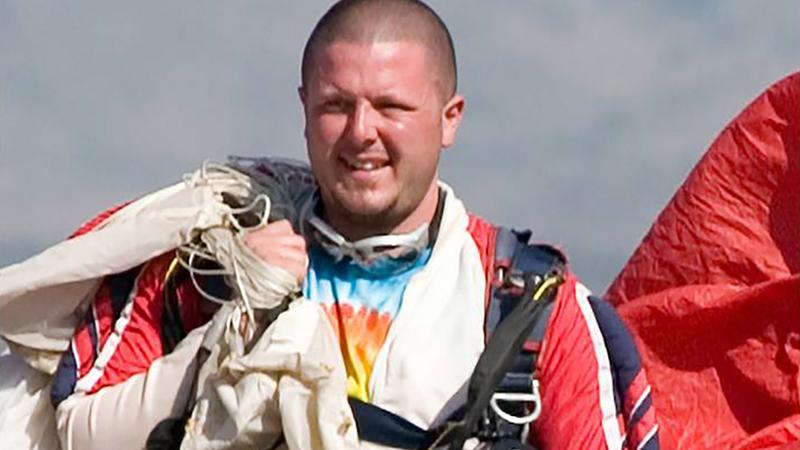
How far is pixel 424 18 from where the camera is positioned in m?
3.59

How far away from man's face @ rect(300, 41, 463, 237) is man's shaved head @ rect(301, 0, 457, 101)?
2 centimetres

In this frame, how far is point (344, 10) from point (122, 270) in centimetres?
60

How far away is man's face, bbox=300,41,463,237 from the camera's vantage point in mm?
3453

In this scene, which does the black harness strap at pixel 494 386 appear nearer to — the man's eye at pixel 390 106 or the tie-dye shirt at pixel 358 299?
the tie-dye shirt at pixel 358 299

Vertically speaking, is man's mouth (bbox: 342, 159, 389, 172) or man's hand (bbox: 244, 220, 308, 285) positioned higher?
man's mouth (bbox: 342, 159, 389, 172)

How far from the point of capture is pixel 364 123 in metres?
3.43

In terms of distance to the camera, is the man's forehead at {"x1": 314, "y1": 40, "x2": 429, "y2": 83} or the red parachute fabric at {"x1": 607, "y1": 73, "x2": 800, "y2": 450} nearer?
the man's forehead at {"x1": 314, "y1": 40, "x2": 429, "y2": 83}

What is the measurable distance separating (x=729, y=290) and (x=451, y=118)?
1626 millimetres

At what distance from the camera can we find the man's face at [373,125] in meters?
3.45

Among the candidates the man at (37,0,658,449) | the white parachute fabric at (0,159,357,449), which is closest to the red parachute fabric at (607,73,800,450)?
the man at (37,0,658,449)

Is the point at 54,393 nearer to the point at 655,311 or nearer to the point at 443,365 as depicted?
the point at 443,365

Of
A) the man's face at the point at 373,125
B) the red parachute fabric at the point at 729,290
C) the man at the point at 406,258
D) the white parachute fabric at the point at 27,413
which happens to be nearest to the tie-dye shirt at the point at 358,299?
the man at the point at 406,258

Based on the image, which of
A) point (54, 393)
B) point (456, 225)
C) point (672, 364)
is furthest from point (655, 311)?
point (54, 393)

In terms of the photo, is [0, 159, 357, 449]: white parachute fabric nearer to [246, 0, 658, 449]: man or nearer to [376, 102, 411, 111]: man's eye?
[246, 0, 658, 449]: man
